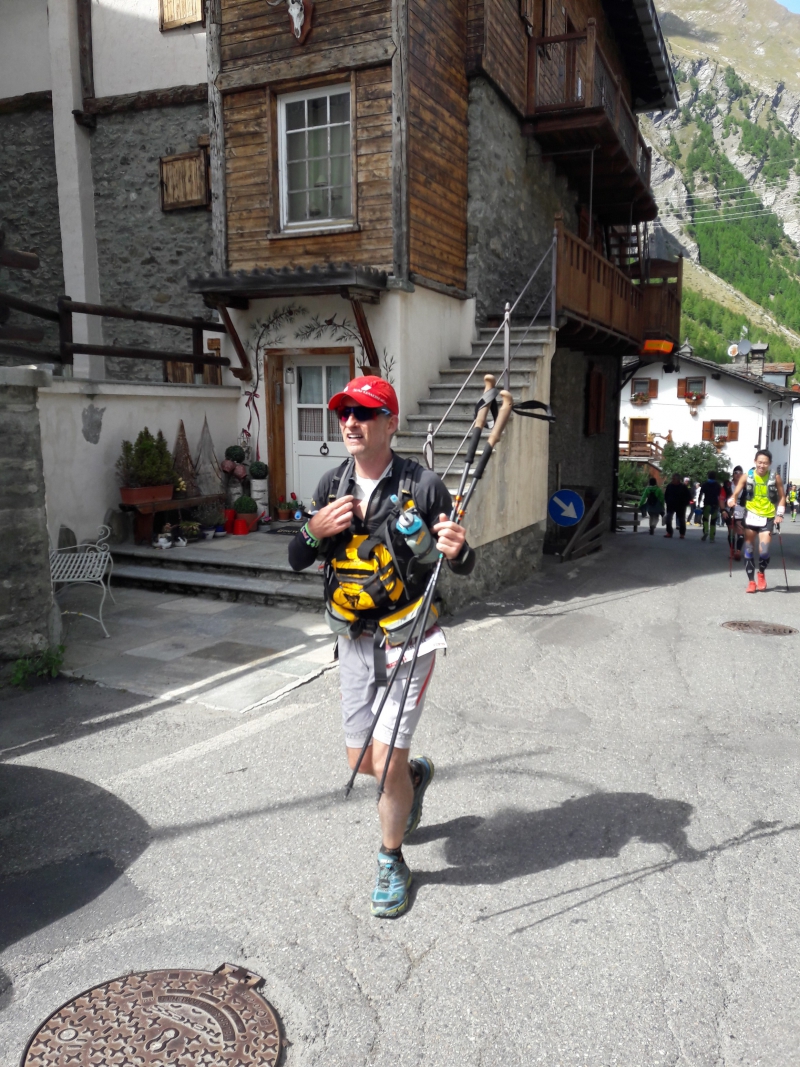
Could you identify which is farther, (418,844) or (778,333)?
(778,333)

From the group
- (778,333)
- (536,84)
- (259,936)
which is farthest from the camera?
(778,333)

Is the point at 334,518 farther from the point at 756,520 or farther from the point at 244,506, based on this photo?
the point at 756,520

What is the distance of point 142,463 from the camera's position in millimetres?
10148

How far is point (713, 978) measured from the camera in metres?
3.04

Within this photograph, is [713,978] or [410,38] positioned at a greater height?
[410,38]

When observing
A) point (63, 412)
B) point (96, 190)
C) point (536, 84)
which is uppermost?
point (536, 84)

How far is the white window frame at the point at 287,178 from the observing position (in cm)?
1091

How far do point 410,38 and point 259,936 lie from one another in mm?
10294

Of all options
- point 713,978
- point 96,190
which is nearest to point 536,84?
point 96,190

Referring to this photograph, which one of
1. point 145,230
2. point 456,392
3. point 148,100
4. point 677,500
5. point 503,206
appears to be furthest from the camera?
point 677,500

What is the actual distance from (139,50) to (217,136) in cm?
370

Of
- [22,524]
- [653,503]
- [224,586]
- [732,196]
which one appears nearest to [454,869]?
[22,524]

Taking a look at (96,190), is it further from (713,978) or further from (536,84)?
(713,978)

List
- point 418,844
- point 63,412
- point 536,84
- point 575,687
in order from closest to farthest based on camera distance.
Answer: point 418,844 → point 575,687 → point 63,412 → point 536,84
